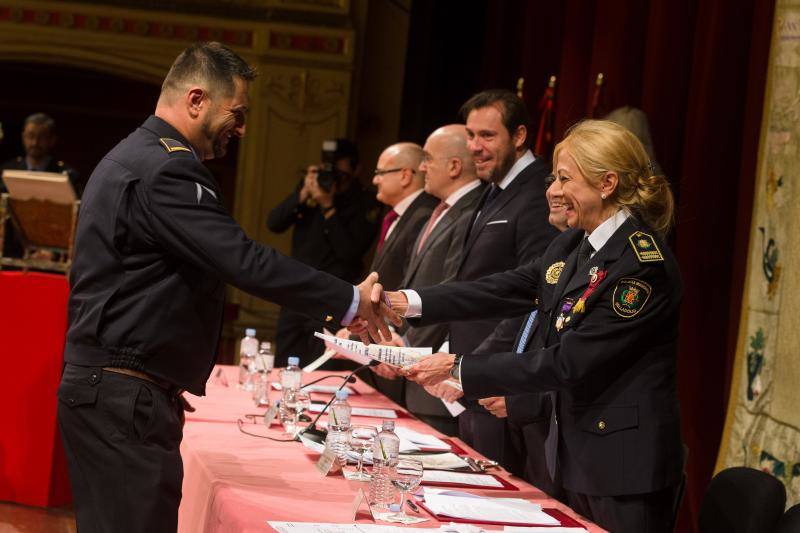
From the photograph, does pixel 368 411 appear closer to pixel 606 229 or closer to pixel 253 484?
pixel 253 484

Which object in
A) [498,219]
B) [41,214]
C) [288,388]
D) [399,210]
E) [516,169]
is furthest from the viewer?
[41,214]

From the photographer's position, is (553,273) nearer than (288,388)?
Yes

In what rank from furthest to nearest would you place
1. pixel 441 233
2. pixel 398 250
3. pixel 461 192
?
pixel 398 250
pixel 461 192
pixel 441 233

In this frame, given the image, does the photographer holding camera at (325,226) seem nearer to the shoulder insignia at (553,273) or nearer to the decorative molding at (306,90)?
the decorative molding at (306,90)

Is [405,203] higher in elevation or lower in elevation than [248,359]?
higher

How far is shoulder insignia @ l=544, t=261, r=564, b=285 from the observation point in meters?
2.61

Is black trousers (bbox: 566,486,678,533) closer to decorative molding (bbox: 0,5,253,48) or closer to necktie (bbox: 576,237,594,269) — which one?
necktie (bbox: 576,237,594,269)

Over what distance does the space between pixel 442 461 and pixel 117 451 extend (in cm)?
85

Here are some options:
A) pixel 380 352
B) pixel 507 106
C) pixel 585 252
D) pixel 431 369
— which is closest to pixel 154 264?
pixel 380 352

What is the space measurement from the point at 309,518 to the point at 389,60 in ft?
22.5

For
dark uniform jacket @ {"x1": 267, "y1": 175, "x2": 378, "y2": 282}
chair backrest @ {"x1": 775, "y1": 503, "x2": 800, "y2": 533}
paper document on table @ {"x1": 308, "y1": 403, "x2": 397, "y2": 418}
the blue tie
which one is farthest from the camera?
chair backrest @ {"x1": 775, "y1": 503, "x2": 800, "y2": 533}

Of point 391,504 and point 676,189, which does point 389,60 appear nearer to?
point 676,189

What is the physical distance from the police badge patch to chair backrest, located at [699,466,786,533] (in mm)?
463

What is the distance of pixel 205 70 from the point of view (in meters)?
2.26
